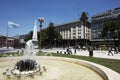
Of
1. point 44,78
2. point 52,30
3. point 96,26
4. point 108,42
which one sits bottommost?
point 44,78

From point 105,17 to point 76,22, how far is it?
24180 millimetres

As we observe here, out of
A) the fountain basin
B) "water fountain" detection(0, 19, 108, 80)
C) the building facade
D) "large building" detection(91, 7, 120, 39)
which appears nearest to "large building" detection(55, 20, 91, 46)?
the building facade

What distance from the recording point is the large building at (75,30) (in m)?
101

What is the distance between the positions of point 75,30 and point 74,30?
1159 mm

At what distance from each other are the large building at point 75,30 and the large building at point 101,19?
8.56 metres

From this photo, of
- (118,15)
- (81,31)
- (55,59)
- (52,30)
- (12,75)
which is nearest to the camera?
(12,75)

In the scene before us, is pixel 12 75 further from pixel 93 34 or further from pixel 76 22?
pixel 76 22

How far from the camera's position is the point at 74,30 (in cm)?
10781

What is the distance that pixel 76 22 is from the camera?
105625mm

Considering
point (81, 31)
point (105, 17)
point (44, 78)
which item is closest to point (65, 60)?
point (44, 78)

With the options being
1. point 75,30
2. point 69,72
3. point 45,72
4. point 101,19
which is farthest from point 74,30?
point 45,72

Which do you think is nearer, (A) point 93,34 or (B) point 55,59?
(B) point 55,59

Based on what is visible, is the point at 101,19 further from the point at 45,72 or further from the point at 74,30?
the point at 45,72

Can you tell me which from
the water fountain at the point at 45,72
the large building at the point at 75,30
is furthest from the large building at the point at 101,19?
the water fountain at the point at 45,72
